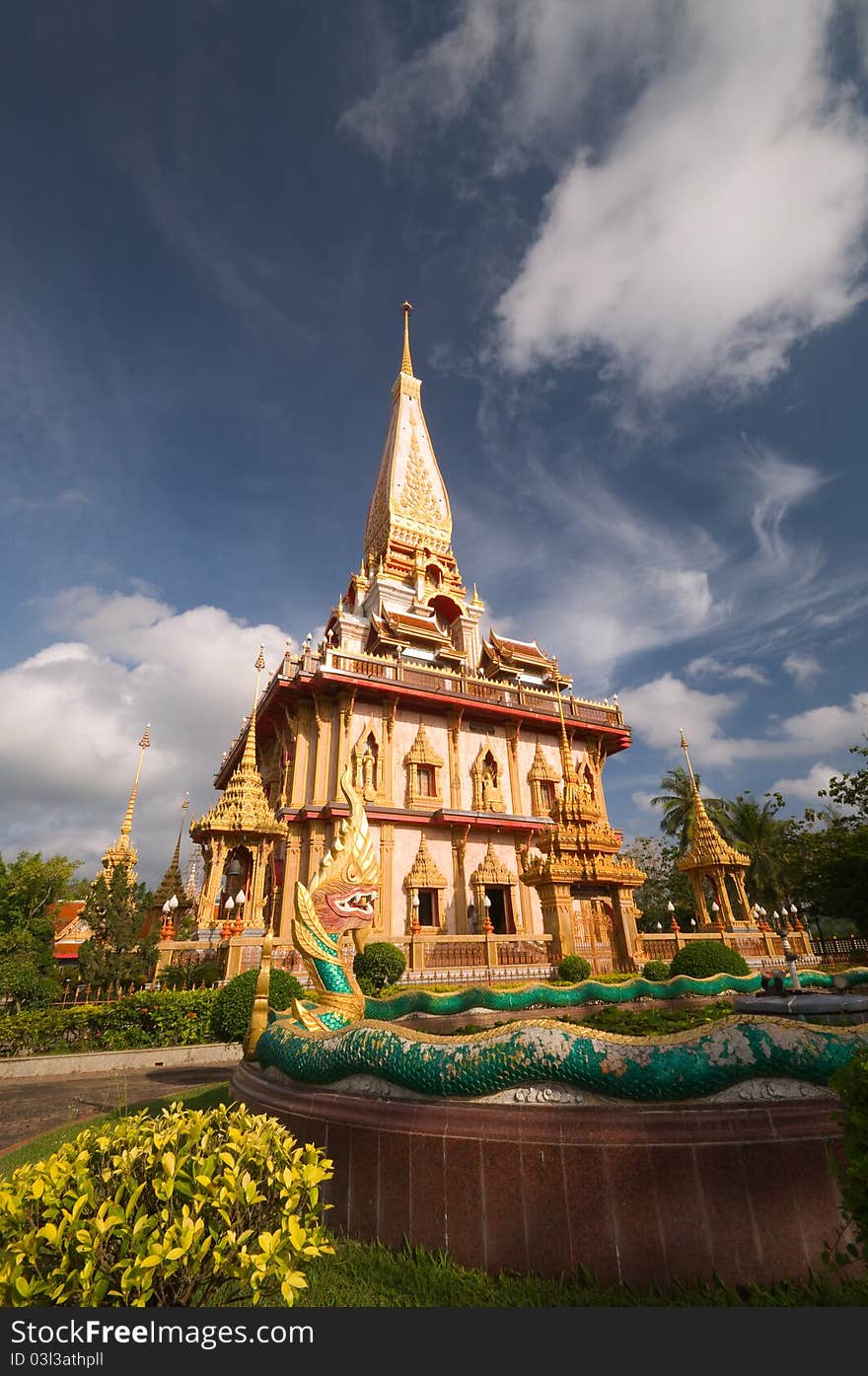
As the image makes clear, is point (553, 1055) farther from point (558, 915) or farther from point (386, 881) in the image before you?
point (386, 881)

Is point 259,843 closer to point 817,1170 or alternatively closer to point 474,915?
point 474,915

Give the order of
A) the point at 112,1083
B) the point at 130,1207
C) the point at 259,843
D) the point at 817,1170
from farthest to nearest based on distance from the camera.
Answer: the point at 259,843 → the point at 112,1083 → the point at 817,1170 → the point at 130,1207

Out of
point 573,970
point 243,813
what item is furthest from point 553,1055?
point 243,813

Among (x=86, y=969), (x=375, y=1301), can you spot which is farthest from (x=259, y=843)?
(x=375, y=1301)

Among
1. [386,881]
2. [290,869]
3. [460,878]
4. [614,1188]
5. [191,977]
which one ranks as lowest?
[614,1188]

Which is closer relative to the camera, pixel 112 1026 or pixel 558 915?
pixel 112 1026

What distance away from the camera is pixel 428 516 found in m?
37.0

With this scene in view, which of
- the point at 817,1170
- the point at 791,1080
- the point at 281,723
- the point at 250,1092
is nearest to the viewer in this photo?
the point at 817,1170

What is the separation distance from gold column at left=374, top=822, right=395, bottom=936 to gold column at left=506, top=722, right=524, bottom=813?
600 cm

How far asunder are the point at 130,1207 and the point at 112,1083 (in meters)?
9.87

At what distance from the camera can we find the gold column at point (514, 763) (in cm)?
2580

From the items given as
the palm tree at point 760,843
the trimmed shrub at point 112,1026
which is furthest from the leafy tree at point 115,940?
the palm tree at point 760,843

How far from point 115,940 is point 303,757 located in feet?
33.7

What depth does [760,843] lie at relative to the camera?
3409cm
